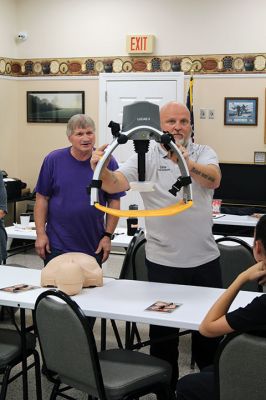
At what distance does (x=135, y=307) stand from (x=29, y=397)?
45.4 inches

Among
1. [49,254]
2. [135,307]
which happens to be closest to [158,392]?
[135,307]

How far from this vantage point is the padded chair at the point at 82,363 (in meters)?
2.36

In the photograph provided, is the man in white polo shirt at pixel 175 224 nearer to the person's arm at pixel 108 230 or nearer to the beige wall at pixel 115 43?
the person's arm at pixel 108 230

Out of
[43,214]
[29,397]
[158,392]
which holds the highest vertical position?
[43,214]

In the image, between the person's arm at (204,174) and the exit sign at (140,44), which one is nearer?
the person's arm at (204,174)

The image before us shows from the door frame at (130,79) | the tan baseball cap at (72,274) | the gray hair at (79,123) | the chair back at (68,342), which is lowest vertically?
the chair back at (68,342)

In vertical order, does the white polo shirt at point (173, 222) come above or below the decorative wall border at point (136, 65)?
below

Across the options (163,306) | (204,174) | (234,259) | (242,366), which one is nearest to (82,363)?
(163,306)

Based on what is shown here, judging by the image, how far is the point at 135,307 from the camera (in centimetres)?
266

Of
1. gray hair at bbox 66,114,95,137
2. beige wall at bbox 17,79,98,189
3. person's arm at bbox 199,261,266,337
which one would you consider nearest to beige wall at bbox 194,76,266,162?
beige wall at bbox 17,79,98,189

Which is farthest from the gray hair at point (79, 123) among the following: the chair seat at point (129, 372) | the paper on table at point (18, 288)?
the chair seat at point (129, 372)

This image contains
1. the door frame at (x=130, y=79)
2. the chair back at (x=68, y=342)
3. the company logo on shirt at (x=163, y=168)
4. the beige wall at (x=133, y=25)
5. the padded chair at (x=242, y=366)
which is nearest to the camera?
the padded chair at (x=242, y=366)

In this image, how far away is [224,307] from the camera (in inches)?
87.0

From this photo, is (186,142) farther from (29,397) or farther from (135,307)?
(29,397)
